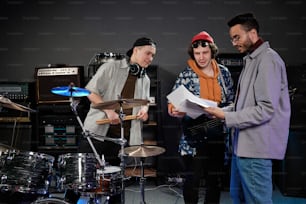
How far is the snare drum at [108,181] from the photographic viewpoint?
6.64 ft

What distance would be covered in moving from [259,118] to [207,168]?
2.43 feet

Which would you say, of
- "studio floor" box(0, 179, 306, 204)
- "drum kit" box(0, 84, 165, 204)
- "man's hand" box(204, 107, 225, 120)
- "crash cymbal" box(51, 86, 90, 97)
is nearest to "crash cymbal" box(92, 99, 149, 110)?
"drum kit" box(0, 84, 165, 204)

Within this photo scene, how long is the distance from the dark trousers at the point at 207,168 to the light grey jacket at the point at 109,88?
16.8 inches

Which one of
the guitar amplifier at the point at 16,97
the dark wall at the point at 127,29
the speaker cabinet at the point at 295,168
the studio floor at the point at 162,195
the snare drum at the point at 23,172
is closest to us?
the snare drum at the point at 23,172

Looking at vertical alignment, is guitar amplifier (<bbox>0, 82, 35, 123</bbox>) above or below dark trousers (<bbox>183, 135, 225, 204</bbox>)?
above

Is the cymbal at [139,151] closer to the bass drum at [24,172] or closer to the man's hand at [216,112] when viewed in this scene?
the bass drum at [24,172]

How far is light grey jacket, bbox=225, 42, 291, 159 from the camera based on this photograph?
1327mm

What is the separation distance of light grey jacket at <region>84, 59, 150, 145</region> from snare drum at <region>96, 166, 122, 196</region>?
0.81 ft

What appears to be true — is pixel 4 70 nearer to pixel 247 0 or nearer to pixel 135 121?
pixel 135 121

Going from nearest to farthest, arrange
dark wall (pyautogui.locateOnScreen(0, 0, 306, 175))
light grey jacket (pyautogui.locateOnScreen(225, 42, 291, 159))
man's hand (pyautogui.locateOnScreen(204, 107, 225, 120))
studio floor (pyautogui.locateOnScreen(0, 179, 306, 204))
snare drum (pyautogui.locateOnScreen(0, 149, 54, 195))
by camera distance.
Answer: light grey jacket (pyautogui.locateOnScreen(225, 42, 291, 159)), man's hand (pyautogui.locateOnScreen(204, 107, 225, 120)), snare drum (pyautogui.locateOnScreen(0, 149, 54, 195)), studio floor (pyautogui.locateOnScreen(0, 179, 306, 204)), dark wall (pyautogui.locateOnScreen(0, 0, 306, 175))

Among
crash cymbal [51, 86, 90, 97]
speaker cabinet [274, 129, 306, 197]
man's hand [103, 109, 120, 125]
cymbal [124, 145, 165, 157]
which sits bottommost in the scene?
speaker cabinet [274, 129, 306, 197]

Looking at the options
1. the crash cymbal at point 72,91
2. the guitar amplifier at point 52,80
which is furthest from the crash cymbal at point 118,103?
the guitar amplifier at point 52,80

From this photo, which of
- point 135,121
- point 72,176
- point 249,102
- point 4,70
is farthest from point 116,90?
point 4,70

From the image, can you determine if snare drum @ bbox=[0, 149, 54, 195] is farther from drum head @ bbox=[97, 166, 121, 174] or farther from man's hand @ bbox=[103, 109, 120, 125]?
man's hand @ bbox=[103, 109, 120, 125]
